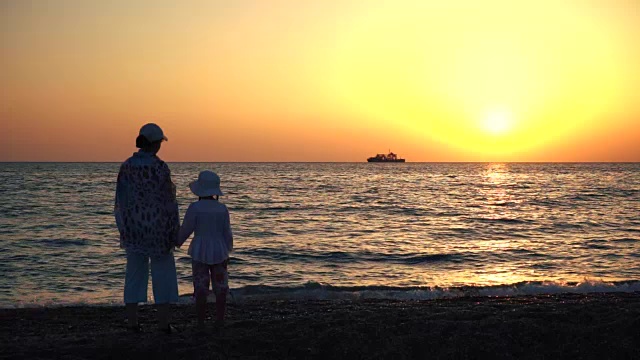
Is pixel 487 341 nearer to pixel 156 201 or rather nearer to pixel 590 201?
pixel 156 201

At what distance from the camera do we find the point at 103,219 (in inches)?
993

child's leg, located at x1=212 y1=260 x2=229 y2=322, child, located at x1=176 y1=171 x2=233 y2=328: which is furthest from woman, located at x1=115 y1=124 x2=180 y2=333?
child's leg, located at x1=212 y1=260 x2=229 y2=322

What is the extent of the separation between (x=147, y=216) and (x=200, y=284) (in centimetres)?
103

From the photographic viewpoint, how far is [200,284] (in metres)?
6.56

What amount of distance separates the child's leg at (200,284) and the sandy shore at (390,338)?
10.5 inches

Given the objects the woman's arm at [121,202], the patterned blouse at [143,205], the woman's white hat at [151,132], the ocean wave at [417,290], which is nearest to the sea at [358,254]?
the ocean wave at [417,290]

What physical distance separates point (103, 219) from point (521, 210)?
22009 millimetres

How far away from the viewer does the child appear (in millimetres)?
6430

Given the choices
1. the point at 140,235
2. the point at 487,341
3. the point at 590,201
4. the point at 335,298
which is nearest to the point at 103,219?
the point at 335,298

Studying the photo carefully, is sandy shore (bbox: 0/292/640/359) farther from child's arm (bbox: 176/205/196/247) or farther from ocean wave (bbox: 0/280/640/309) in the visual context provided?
ocean wave (bbox: 0/280/640/309)

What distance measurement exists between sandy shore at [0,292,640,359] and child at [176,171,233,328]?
509mm

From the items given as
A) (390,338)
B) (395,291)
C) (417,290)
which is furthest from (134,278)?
(417,290)

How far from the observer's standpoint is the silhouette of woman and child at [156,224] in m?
6.07

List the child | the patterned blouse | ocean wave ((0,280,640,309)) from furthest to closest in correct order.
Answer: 1. ocean wave ((0,280,640,309))
2. the child
3. the patterned blouse
